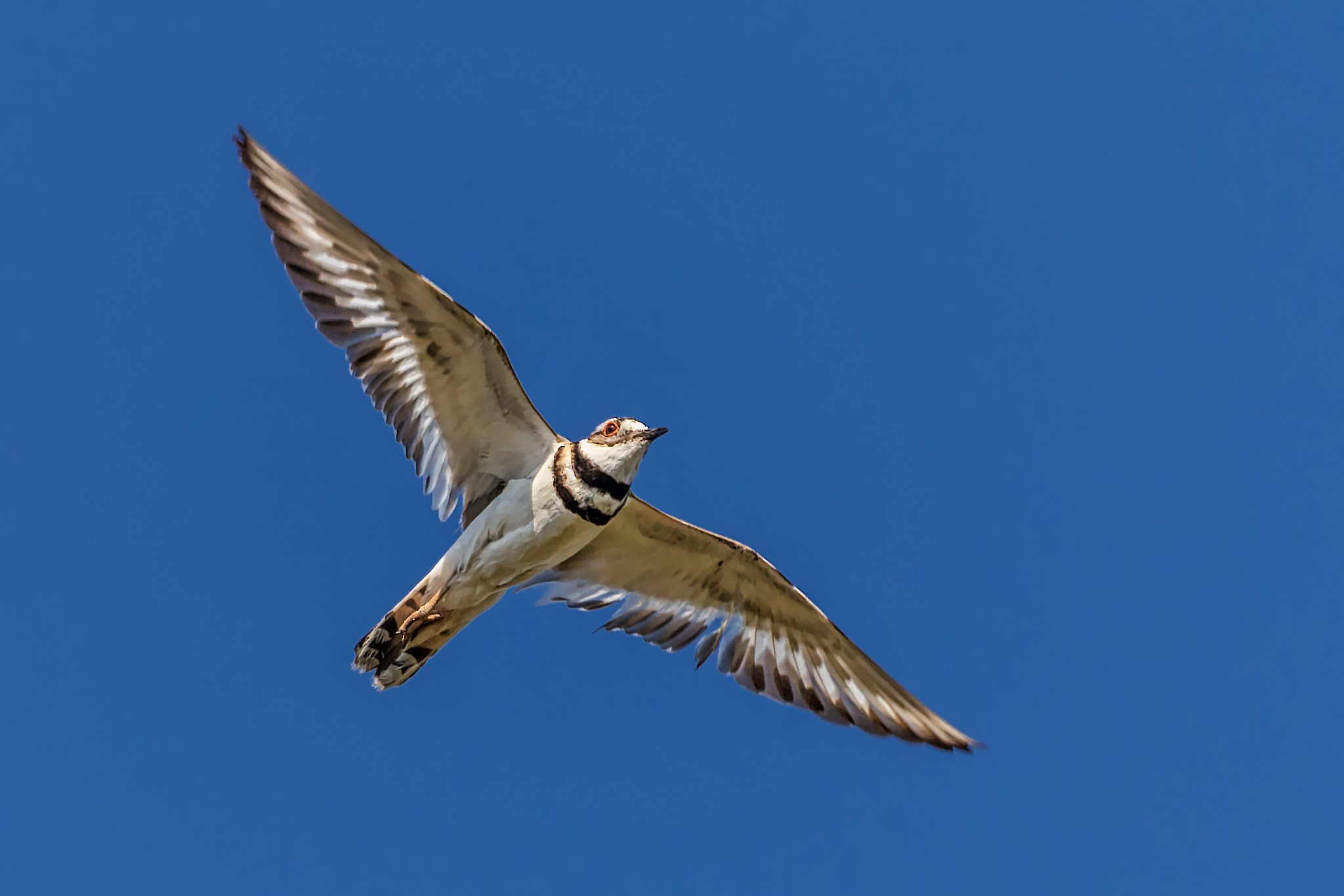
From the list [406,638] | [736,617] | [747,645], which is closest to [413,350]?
[406,638]

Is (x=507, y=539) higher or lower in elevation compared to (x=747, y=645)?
lower

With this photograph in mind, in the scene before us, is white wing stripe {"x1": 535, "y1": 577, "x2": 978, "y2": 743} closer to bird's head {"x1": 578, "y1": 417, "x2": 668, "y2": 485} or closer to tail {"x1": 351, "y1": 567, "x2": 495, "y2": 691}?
tail {"x1": 351, "y1": 567, "x2": 495, "y2": 691}

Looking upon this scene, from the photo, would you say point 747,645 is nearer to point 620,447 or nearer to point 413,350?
point 620,447

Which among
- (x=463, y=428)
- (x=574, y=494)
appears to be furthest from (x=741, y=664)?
(x=463, y=428)

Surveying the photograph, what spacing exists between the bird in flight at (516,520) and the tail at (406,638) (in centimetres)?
1

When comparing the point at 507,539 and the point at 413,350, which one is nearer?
the point at 413,350

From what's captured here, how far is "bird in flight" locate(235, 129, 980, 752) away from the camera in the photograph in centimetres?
1089

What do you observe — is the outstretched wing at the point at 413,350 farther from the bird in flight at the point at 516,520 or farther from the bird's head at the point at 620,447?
the bird's head at the point at 620,447

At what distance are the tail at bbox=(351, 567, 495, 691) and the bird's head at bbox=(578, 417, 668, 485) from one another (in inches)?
74.0

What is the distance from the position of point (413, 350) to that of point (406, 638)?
2718 mm

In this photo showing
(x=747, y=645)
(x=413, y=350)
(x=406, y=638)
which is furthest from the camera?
(x=747, y=645)

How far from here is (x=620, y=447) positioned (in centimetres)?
1131

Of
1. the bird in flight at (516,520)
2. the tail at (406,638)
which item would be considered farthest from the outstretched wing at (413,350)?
the tail at (406,638)

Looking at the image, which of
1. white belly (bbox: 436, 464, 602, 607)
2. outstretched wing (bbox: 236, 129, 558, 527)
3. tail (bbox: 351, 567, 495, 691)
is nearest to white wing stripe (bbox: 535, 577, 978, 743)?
white belly (bbox: 436, 464, 602, 607)
